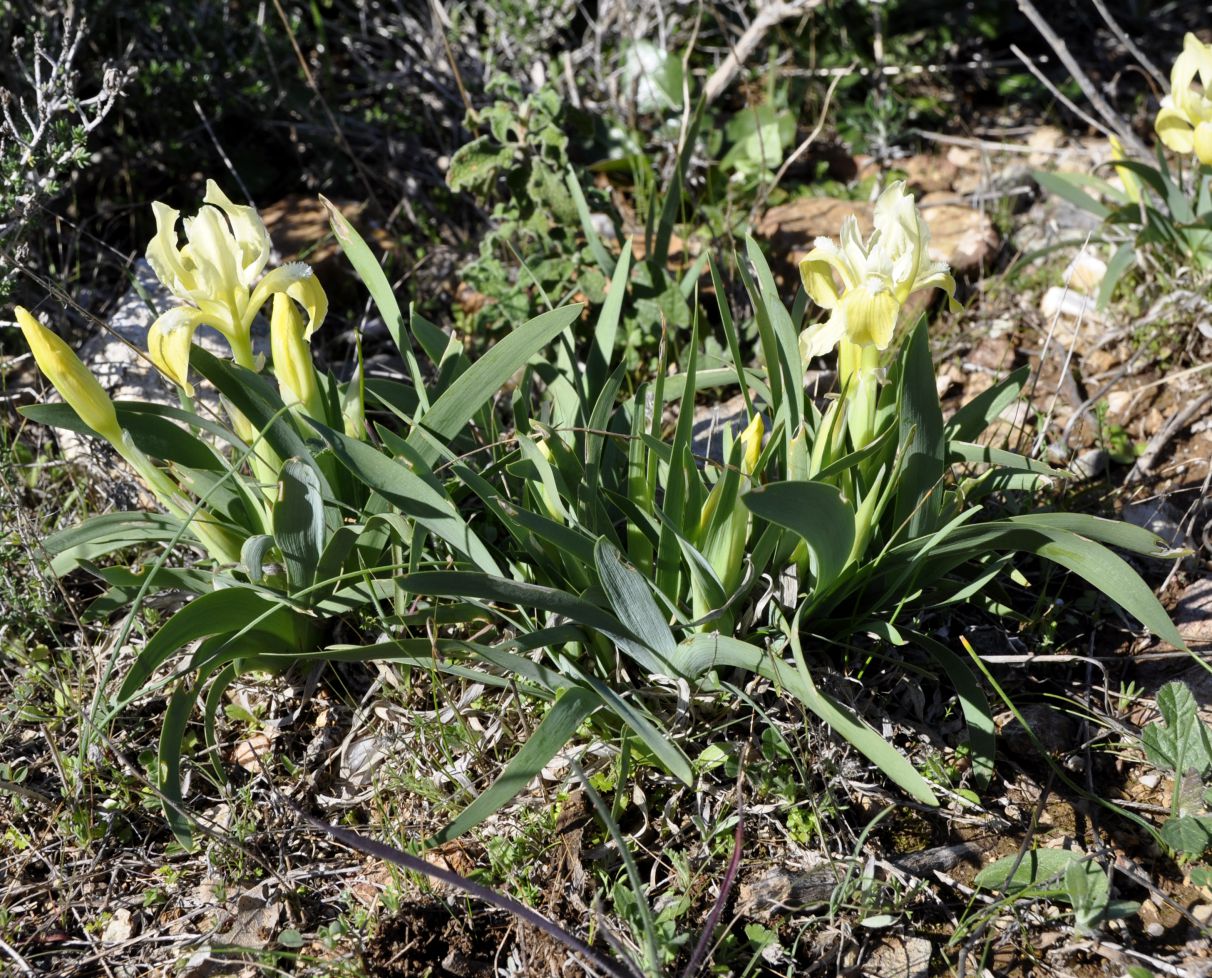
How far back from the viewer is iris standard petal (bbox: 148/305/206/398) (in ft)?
5.11

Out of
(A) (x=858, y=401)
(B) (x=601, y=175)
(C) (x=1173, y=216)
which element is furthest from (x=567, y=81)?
(A) (x=858, y=401)

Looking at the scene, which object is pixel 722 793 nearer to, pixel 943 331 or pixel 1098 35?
pixel 943 331

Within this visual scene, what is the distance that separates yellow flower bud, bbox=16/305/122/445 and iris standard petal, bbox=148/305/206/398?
10cm

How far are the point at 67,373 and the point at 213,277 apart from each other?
263mm

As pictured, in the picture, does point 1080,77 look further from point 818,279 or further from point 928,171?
point 818,279

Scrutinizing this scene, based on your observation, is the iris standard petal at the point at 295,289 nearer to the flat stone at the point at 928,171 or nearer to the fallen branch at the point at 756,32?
the fallen branch at the point at 756,32

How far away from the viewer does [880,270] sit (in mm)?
1515

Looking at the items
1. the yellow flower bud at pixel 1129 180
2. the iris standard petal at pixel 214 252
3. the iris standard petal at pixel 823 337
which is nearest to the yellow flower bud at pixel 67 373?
the iris standard petal at pixel 214 252

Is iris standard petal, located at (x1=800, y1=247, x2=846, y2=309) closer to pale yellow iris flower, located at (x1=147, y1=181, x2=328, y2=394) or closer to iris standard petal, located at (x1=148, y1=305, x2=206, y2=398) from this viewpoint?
pale yellow iris flower, located at (x1=147, y1=181, x2=328, y2=394)

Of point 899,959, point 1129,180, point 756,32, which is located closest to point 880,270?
point 899,959

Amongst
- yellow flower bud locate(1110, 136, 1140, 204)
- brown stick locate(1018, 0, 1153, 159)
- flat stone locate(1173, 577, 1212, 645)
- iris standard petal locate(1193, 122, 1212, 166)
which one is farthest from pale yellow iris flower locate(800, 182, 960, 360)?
yellow flower bud locate(1110, 136, 1140, 204)

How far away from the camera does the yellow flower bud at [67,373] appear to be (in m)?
1.53

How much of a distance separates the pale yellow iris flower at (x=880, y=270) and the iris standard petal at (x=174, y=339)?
98cm

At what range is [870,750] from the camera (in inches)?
55.6
